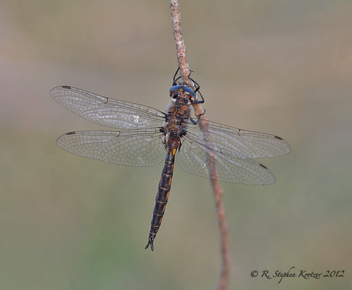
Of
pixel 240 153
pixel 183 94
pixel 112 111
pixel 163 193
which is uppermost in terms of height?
pixel 183 94

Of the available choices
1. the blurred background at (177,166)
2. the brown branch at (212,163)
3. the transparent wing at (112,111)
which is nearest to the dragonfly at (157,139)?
the transparent wing at (112,111)

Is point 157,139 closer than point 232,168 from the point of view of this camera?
No

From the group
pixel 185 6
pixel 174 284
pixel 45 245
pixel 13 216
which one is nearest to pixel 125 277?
pixel 174 284

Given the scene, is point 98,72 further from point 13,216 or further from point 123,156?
point 123,156

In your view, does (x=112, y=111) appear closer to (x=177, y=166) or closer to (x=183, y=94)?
(x=183, y=94)

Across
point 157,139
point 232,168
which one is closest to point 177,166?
point 157,139

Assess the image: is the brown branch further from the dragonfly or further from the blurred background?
the blurred background

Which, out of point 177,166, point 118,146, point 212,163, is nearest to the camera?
point 212,163
